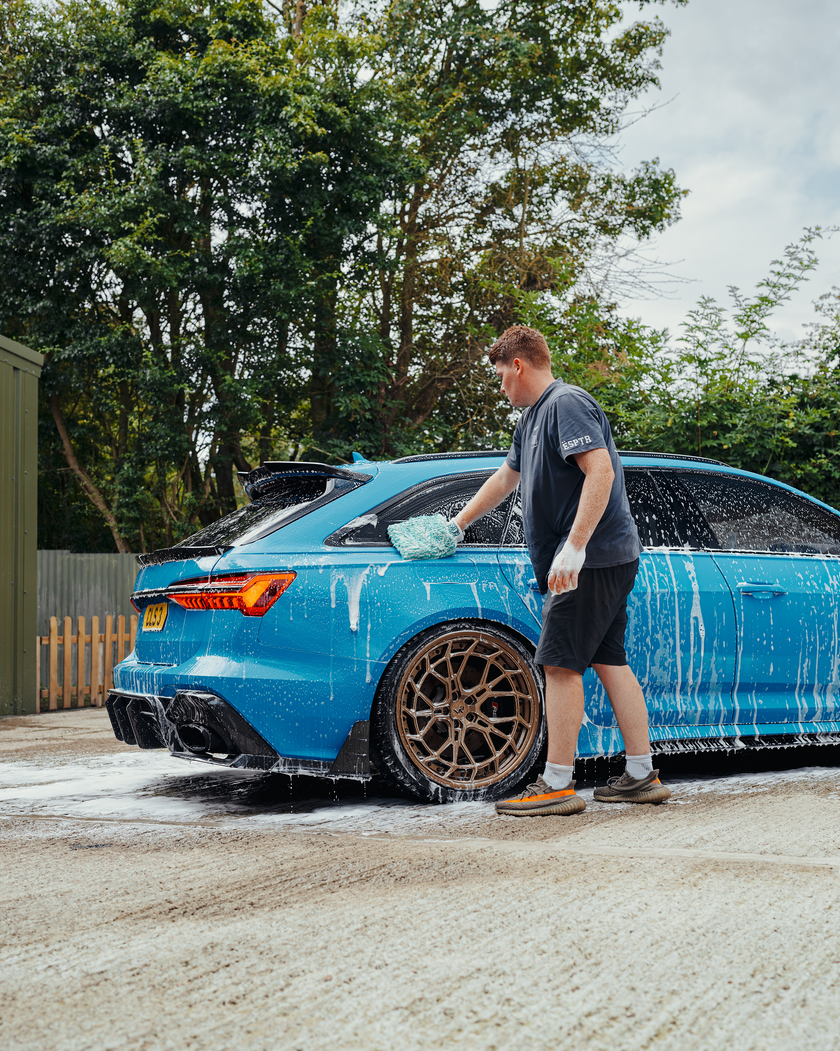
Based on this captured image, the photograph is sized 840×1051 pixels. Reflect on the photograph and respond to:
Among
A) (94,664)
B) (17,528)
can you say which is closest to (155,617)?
(17,528)

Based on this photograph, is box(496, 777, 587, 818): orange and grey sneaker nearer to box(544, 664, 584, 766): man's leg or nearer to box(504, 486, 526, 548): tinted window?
box(544, 664, 584, 766): man's leg

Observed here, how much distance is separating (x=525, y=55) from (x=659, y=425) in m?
11.9

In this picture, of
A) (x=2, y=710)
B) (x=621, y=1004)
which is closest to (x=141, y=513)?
(x=2, y=710)

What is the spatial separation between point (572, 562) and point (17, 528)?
7.16m

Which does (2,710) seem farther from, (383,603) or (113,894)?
(113,894)

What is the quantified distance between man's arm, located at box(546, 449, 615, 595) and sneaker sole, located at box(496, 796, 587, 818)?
835mm

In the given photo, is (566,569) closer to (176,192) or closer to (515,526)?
(515,526)

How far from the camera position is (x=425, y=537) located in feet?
14.2

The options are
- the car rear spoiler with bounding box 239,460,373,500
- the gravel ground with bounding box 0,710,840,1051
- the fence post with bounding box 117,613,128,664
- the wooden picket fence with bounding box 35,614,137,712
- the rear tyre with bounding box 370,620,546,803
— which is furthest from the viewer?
the fence post with bounding box 117,613,128,664

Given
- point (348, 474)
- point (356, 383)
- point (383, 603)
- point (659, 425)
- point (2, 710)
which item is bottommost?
point (2, 710)

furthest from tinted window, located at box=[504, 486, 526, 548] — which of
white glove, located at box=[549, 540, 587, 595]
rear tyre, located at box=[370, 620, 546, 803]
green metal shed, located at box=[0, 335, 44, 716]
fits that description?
green metal shed, located at box=[0, 335, 44, 716]

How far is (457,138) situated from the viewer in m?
19.8

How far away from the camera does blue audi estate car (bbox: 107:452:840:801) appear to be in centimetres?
409

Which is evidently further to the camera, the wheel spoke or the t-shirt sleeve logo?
the wheel spoke
